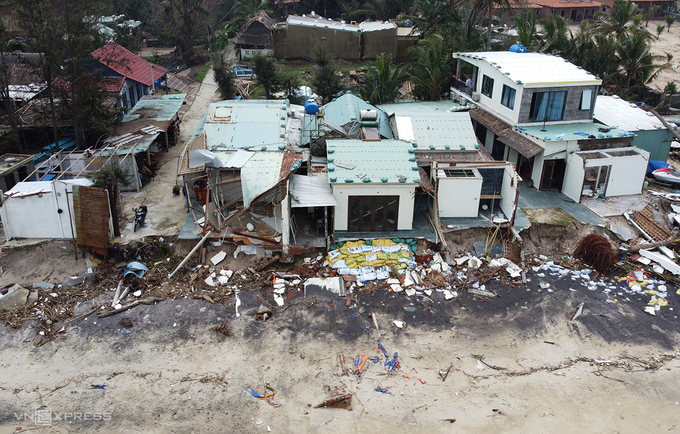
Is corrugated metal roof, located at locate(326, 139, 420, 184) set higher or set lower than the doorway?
higher

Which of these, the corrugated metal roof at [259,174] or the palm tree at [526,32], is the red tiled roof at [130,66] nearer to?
the corrugated metal roof at [259,174]

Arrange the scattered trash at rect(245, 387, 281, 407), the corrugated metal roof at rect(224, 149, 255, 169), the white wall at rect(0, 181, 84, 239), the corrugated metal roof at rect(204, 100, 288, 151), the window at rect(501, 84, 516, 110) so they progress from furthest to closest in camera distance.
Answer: the window at rect(501, 84, 516, 110)
the corrugated metal roof at rect(204, 100, 288, 151)
the corrugated metal roof at rect(224, 149, 255, 169)
the white wall at rect(0, 181, 84, 239)
the scattered trash at rect(245, 387, 281, 407)

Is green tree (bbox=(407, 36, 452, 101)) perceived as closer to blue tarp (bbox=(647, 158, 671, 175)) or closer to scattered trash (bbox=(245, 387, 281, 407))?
blue tarp (bbox=(647, 158, 671, 175))

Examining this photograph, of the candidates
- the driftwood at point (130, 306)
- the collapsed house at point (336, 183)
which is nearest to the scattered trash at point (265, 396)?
the driftwood at point (130, 306)

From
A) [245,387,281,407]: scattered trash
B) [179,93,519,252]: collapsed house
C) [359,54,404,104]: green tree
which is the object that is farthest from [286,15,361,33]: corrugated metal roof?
[245,387,281,407]: scattered trash

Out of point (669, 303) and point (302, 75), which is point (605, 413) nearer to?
point (669, 303)

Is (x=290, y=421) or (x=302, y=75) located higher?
(x=302, y=75)

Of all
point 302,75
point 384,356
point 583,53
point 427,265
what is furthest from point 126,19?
point 384,356
